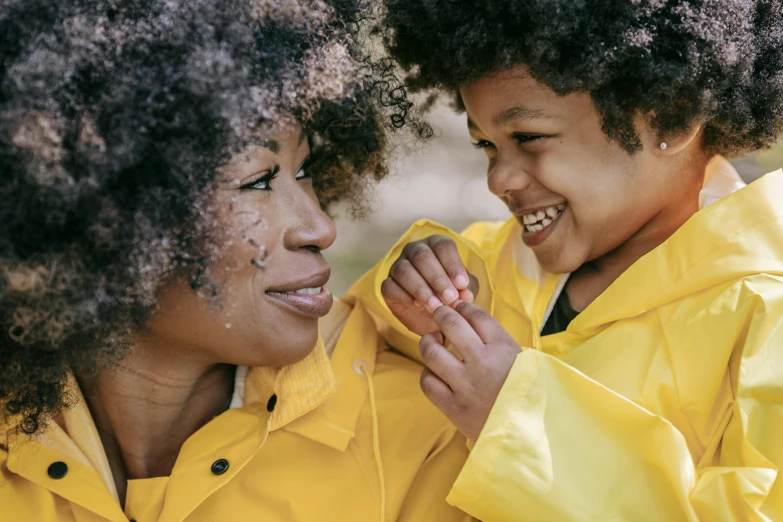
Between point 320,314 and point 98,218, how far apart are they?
682 mm

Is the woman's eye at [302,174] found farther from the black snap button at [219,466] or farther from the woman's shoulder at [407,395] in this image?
the black snap button at [219,466]

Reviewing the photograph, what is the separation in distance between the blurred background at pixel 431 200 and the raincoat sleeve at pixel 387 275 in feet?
6.17

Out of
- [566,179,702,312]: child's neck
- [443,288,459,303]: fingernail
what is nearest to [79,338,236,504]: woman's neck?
[443,288,459,303]: fingernail

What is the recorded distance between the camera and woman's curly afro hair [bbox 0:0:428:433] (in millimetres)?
1690

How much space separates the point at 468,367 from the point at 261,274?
1.89 feet

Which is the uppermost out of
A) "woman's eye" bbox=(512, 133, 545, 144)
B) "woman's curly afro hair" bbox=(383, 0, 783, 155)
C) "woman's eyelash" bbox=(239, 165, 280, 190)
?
"woman's curly afro hair" bbox=(383, 0, 783, 155)

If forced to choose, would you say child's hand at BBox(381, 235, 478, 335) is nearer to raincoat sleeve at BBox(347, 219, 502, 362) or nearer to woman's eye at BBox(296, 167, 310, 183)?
raincoat sleeve at BBox(347, 219, 502, 362)

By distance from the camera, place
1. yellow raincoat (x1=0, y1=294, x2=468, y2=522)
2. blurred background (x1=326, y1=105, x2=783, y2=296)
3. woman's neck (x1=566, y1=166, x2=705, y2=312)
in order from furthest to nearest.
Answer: blurred background (x1=326, y1=105, x2=783, y2=296)
woman's neck (x1=566, y1=166, x2=705, y2=312)
yellow raincoat (x1=0, y1=294, x2=468, y2=522)

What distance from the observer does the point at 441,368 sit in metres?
2.16

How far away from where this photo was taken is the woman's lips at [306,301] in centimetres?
216

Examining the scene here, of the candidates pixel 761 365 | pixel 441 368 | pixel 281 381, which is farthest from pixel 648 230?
pixel 281 381

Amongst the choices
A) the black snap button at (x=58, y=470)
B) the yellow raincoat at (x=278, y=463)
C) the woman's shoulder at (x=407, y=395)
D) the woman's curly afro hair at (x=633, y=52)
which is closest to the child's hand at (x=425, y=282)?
the woman's shoulder at (x=407, y=395)

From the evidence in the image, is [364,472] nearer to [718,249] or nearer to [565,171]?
[565,171]

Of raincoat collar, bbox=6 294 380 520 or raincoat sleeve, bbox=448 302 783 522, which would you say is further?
raincoat collar, bbox=6 294 380 520
